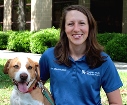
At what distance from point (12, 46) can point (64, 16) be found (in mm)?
17868

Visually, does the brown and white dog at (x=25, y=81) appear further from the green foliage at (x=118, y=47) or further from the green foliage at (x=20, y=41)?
the green foliage at (x=20, y=41)

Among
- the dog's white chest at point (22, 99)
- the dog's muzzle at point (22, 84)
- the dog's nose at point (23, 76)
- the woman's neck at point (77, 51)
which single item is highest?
the woman's neck at point (77, 51)

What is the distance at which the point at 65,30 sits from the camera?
378 cm

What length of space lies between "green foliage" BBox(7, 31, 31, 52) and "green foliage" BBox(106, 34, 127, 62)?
6540 millimetres

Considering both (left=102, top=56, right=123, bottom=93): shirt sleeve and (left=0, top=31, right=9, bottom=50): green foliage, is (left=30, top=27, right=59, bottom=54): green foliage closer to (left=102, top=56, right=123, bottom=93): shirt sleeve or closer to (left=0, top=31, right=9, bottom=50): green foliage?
(left=0, top=31, right=9, bottom=50): green foliage

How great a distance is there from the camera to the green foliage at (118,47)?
15062 millimetres

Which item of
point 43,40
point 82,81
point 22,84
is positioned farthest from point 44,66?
point 43,40

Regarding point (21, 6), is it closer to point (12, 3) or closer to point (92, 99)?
point (12, 3)

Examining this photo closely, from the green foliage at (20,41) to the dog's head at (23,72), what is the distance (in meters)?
16.7

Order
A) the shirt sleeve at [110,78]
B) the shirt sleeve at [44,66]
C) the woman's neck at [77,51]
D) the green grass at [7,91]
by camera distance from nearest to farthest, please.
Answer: the shirt sleeve at [110,78]
the woman's neck at [77,51]
the shirt sleeve at [44,66]
the green grass at [7,91]

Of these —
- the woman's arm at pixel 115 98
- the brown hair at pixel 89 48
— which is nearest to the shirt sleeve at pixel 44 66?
the brown hair at pixel 89 48

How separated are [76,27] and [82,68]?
44 centimetres

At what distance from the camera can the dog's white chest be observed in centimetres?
366

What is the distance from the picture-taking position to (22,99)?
368 cm
